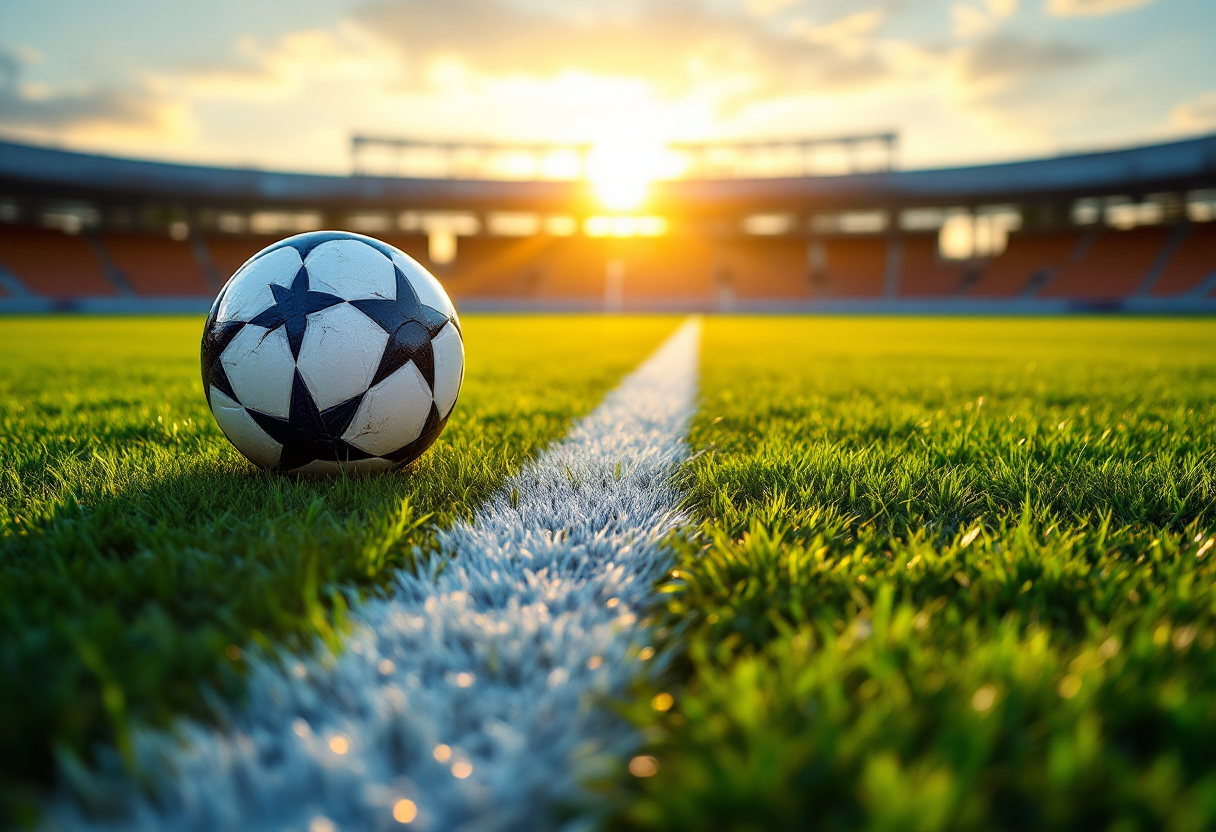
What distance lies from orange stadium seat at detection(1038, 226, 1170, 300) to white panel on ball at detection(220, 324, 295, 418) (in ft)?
116

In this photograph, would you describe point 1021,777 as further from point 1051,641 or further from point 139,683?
point 139,683

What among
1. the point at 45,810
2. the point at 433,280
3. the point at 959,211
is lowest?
the point at 45,810

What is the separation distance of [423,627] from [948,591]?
2.85ft

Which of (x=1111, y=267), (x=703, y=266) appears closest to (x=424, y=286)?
(x=703, y=266)

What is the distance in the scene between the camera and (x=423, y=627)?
1025 millimetres

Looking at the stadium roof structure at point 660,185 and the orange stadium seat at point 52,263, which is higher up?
the stadium roof structure at point 660,185

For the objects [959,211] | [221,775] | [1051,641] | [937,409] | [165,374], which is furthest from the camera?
[959,211]

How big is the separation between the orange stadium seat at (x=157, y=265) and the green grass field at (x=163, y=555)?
33730 mm

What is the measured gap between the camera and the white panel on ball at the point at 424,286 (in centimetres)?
191

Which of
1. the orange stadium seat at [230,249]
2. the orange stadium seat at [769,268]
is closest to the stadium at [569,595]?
the orange stadium seat at [769,268]

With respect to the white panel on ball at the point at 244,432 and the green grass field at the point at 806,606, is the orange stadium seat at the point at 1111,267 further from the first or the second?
the white panel on ball at the point at 244,432

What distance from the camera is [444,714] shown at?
0.82m

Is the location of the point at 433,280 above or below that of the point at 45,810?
above

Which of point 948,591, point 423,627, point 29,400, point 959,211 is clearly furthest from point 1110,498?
point 959,211
